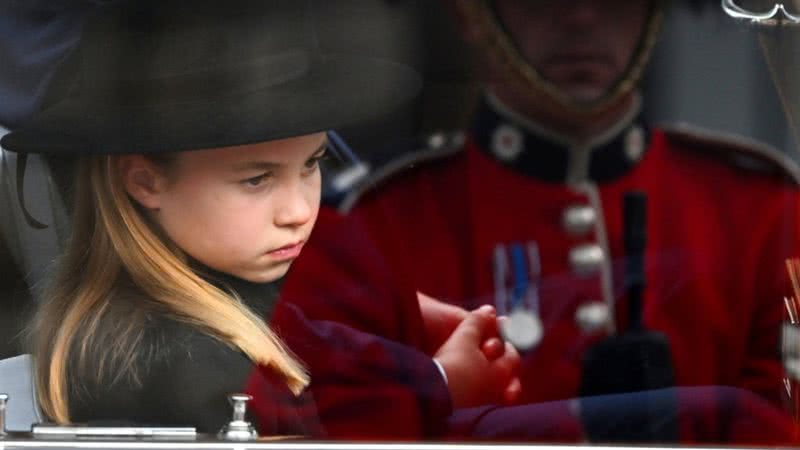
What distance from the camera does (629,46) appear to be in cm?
207

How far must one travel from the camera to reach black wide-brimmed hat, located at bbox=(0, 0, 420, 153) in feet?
6.69

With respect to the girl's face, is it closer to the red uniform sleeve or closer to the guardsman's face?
the red uniform sleeve

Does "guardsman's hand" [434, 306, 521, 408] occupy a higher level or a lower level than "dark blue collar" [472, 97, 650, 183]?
lower

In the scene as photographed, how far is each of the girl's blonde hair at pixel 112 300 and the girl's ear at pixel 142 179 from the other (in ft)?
0.04

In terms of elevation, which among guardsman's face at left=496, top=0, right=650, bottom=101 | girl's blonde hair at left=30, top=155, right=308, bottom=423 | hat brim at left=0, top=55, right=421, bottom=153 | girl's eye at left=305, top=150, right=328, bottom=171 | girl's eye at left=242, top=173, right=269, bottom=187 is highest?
guardsman's face at left=496, top=0, right=650, bottom=101

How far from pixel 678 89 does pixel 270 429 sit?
0.86m

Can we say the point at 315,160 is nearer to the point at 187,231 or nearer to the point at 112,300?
the point at 187,231

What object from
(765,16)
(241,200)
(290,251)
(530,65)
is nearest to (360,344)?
(290,251)

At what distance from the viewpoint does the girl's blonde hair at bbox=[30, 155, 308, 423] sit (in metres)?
2.10

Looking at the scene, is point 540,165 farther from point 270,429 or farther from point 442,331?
point 270,429

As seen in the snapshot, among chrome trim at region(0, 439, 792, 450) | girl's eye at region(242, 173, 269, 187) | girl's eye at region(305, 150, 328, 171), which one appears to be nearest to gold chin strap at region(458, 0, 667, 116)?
girl's eye at region(305, 150, 328, 171)

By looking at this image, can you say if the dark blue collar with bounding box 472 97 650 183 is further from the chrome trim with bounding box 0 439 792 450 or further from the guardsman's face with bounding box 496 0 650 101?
the chrome trim with bounding box 0 439 792 450

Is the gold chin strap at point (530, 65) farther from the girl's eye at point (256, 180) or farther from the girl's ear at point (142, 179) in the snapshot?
the girl's ear at point (142, 179)

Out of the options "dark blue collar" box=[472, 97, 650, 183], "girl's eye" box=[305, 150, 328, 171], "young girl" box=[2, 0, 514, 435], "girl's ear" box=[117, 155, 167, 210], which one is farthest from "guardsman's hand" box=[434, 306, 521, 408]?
"girl's ear" box=[117, 155, 167, 210]
